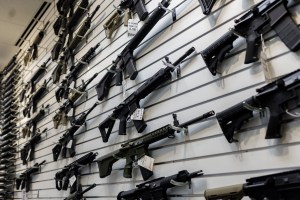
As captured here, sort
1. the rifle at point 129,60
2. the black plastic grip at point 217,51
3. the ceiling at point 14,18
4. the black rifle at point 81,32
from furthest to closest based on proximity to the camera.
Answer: the ceiling at point 14,18, the black rifle at point 81,32, the rifle at point 129,60, the black plastic grip at point 217,51

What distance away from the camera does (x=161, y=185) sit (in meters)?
2.08

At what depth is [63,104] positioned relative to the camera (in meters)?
3.97

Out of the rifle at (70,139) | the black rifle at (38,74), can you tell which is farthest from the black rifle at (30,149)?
the black rifle at (38,74)

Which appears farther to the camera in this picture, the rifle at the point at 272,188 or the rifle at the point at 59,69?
the rifle at the point at 59,69

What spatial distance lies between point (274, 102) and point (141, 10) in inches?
→ 57.7

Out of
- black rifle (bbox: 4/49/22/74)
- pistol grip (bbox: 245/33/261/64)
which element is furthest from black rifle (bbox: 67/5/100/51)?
black rifle (bbox: 4/49/22/74)

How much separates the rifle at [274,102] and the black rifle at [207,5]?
0.66 meters

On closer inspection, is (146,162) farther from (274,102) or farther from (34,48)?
(34,48)

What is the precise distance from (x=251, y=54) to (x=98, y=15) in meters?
2.24

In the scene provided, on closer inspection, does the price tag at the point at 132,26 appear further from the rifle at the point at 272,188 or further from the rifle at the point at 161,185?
the rifle at the point at 272,188

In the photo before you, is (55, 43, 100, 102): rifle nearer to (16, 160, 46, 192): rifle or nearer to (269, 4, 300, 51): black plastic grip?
(16, 160, 46, 192): rifle

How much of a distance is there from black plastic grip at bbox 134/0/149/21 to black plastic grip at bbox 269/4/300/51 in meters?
1.20

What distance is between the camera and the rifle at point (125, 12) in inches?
104

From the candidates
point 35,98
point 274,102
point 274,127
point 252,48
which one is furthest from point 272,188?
point 35,98
